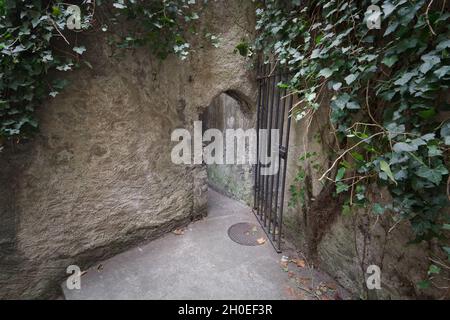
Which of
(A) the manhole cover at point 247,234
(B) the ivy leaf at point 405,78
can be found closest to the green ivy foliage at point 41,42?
(B) the ivy leaf at point 405,78

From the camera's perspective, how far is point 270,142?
298 cm

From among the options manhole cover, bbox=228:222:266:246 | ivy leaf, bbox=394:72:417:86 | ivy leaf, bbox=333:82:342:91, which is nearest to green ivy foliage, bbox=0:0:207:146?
ivy leaf, bbox=333:82:342:91

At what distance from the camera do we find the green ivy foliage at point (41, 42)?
1.74 m

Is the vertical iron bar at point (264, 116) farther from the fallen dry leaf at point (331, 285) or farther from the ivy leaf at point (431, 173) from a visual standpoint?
the ivy leaf at point (431, 173)

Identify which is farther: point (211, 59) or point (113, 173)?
point (211, 59)

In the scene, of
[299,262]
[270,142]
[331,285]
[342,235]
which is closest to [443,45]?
[342,235]

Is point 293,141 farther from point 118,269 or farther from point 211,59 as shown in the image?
point 118,269

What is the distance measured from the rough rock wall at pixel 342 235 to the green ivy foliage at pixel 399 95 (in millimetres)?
222

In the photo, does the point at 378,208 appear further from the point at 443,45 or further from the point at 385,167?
the point at 443,45

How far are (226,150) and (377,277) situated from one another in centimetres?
283

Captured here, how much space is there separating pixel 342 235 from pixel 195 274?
4.78 feet
